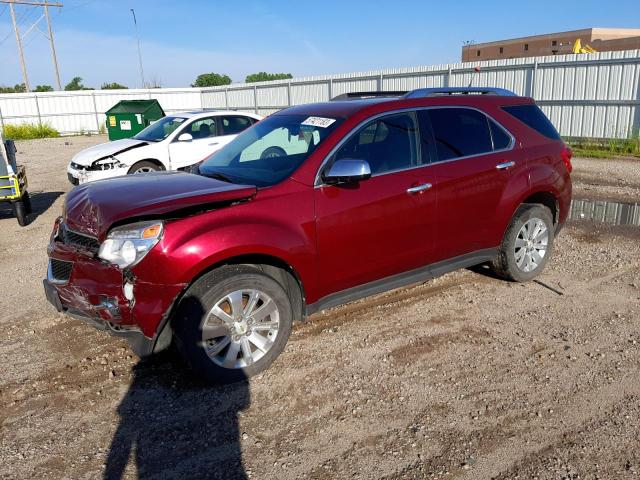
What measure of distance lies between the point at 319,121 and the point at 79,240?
A: 206 cm

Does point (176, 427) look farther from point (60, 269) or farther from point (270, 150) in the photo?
point (270, 150)

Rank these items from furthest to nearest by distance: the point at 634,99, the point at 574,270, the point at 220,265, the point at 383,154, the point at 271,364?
1. the point at 634,99
2. the point at 574,270
3. the point at 383,154
4. the point at 271,364
5. the point at 220,265

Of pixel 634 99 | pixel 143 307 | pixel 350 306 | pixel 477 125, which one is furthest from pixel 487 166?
pixel 634 99

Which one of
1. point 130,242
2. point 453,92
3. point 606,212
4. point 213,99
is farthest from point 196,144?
point 213,99

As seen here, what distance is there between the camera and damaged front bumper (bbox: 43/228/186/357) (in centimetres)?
341

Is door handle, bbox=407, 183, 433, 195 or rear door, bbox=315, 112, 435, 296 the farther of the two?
Answer: door handle, bbox=407, 183, 433, 195

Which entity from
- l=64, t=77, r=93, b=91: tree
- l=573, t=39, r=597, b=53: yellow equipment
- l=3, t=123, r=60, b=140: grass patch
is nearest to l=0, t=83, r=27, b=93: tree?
l=64, t=77, r=93, b=91: tree

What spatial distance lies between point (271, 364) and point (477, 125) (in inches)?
113

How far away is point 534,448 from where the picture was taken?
10.0ft

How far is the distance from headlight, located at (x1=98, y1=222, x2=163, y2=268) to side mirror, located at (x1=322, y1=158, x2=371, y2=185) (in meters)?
1.27

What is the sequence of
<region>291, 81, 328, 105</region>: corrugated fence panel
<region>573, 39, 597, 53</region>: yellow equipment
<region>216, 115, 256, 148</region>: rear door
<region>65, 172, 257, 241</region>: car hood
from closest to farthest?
<region>65, 172, 257, 241</region>: car hood, <region>216, 115, 256, 148</region>: rear door, <region>573, 39, 597, 53</region>: yellow equipment, <region>291, 81, 328, 105</region>: corrugated fence panel

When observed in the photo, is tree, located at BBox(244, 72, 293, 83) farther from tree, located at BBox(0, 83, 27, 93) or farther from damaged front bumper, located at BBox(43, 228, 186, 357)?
damaged front bumper, located at BBox(43, 228, 186, 357)

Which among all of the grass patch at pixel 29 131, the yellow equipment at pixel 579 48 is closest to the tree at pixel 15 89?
the grass patch at pixel 29 131

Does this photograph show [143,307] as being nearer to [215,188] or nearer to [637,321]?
[215,188]
